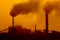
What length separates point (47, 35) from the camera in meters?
23.0

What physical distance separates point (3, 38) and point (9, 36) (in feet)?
2.36

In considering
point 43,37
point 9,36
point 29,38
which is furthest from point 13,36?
Result: point 43,37

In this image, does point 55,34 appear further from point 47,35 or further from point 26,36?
point 26,36

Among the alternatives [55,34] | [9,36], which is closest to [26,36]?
[9,36]

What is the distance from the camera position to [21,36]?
21891mm

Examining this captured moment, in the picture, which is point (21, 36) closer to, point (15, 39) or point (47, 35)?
point (15, 39)

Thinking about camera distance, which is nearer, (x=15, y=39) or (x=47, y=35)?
(x=15, y=39)

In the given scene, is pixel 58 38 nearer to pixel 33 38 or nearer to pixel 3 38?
pixel 33 38

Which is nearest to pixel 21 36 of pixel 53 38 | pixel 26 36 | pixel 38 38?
pixel 26 36

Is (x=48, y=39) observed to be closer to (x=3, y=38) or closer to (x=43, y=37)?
(x=43, y=37)

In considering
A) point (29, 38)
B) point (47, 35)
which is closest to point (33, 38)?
point (29, 38)

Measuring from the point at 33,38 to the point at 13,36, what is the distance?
2.25 meters

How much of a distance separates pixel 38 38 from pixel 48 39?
115 centimetres

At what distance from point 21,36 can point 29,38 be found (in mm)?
925
